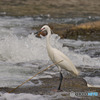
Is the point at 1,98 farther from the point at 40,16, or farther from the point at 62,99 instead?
the point at 40,16

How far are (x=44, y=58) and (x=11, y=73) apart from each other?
9.08 feet

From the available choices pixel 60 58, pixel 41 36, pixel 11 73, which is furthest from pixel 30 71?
pixel 41 36

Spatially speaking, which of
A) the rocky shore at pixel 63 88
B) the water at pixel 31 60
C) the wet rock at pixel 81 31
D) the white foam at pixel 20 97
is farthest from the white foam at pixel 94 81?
the wet rock at pixel 81 31

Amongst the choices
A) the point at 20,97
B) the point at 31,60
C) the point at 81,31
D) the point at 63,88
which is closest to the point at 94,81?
the point at 63,88

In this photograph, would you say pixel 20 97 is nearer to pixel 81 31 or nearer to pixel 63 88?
pixel 63 88

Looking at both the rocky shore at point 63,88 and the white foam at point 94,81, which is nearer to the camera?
the rocky shore at point 63,88

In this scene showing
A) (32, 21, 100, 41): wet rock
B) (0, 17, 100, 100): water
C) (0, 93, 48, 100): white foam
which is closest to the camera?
(0, 93, 48, 100): white foam

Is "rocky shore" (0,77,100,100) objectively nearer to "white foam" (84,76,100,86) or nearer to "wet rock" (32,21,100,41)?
"white foam" (84,76,100,86)

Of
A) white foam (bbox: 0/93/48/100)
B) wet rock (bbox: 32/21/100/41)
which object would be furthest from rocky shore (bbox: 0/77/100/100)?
wet rock (bbox: 32/21/100/41)

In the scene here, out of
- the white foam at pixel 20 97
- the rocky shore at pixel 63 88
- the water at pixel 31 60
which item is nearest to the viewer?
the white foam at pixel 20 97

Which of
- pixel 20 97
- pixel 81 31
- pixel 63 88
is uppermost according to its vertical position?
pixel 20 97

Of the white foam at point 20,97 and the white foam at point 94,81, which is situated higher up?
the white foam at point 20,97

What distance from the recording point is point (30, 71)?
8250 mm

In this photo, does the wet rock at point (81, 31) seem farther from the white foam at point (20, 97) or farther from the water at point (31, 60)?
the white foam at point (20, 97)
